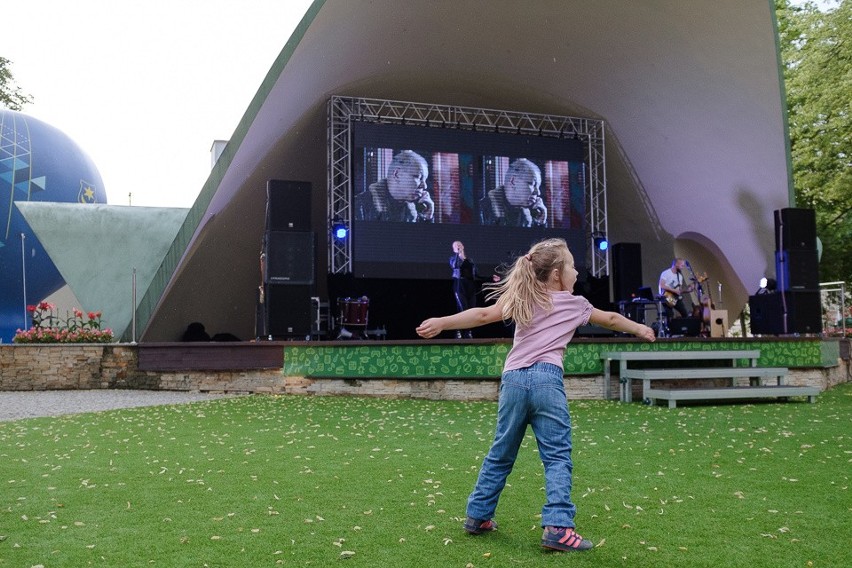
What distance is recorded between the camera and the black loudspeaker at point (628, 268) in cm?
1591

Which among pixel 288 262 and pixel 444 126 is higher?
pixel 444 126

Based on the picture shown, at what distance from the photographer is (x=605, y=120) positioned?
56.8 ft

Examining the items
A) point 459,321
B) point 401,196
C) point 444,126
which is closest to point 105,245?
point 401,196

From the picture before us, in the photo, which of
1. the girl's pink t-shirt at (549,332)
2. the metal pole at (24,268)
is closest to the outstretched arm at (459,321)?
Answer: the girl's pink t-shirt at (549,332)

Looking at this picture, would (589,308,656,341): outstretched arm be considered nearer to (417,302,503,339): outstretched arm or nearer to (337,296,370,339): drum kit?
(417,302,503,339): outstretched arm

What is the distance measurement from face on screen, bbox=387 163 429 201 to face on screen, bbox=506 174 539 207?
72.0 inches

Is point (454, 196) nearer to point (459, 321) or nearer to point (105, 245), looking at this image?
point (105, 245)

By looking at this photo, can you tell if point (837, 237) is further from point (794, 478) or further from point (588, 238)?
point (794, 478)

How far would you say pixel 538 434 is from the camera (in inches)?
117

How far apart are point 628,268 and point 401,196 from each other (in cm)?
510

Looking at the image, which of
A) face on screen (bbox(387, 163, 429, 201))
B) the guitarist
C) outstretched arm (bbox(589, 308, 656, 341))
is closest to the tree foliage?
the guitarist

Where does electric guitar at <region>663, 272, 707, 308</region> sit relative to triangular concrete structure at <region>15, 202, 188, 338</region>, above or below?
below

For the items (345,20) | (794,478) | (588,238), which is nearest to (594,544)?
(794,478)

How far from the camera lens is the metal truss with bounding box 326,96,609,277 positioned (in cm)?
1521
